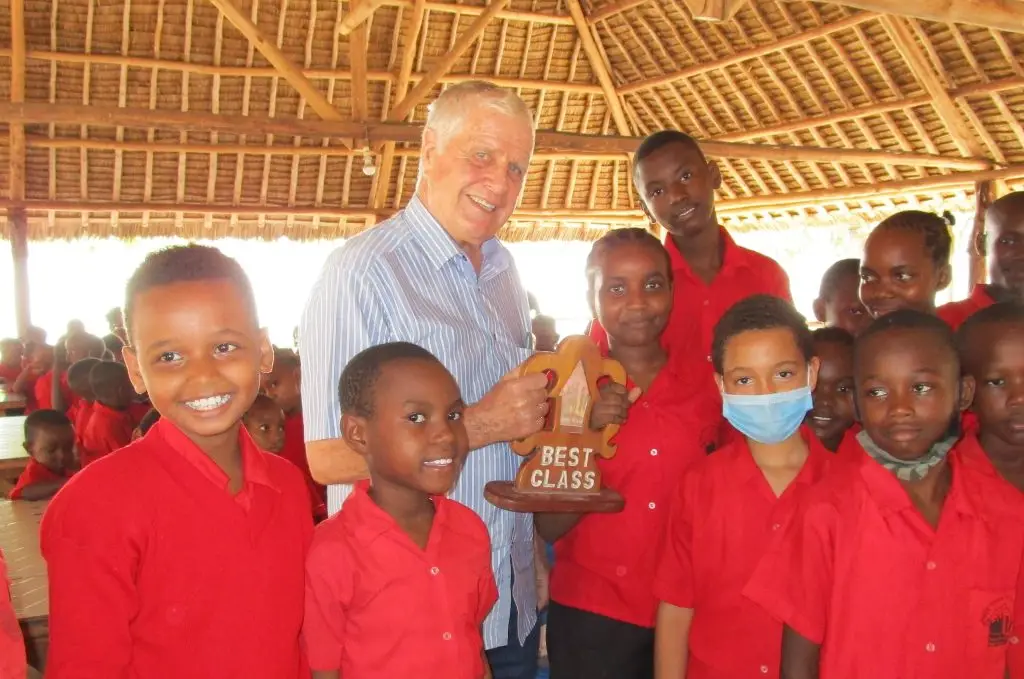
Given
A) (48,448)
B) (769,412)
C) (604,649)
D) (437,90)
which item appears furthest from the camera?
(437,90)

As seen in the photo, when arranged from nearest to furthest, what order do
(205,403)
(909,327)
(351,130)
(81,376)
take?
(205,403) → (909,327) → (81,376) → (351,130)

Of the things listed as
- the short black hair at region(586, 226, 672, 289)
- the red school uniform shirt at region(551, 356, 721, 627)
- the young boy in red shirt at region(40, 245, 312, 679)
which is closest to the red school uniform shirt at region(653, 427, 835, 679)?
the red school uniform shirt at region(551, 356, 721, 627)

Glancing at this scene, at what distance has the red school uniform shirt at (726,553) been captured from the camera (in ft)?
6.35

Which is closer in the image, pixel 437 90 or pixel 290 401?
pixel 290 401

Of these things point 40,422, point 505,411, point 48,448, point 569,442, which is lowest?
point 48,448

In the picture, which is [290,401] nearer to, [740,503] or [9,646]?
[740,503]

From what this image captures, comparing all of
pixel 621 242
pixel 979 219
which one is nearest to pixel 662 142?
pixel 621 242

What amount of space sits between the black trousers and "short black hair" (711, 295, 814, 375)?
69 cm

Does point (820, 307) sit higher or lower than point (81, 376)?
higher

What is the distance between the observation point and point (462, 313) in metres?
1.88

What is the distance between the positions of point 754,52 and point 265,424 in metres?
6.66

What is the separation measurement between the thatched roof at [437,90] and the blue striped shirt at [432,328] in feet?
18.1

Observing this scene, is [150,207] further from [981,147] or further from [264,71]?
[981,147]

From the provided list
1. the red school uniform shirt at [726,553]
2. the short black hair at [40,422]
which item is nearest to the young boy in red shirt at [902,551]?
the red school uniform shirt at [726,553]
